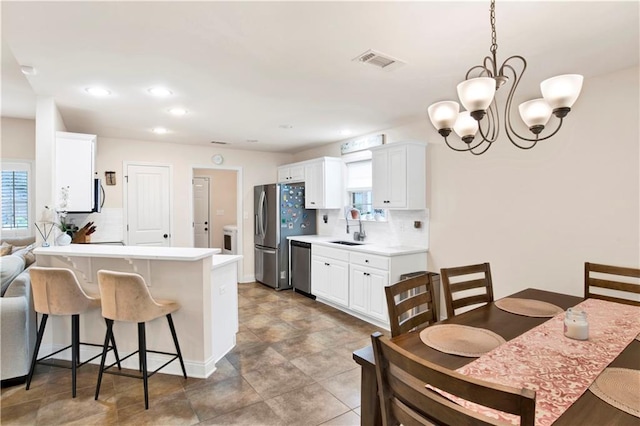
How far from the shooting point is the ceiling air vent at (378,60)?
2279 millimetres

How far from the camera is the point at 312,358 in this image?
10.1 ft

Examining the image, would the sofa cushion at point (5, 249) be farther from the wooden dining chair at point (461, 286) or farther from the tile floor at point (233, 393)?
the wooden dining chair at point (461, 286)

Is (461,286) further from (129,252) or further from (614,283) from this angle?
(129,252)

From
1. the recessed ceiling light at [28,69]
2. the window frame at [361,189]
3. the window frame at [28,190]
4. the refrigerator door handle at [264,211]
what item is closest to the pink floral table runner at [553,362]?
the window frame at [361,189]

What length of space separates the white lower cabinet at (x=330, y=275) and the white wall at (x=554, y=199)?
1211 mm

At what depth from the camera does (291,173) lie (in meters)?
6.02

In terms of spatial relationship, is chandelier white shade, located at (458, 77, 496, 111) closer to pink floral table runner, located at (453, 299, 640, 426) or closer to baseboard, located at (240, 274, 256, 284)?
pink floral table runner, located at (453, 299, 640, 426)

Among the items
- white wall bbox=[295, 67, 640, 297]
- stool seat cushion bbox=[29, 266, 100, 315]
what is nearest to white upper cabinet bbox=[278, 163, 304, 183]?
white wall bbox=[295, 67, 640, 297]

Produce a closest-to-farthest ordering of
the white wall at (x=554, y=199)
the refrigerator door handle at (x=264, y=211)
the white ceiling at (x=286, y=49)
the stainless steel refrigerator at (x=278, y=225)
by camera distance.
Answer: the white ceiling at (x=286, y=49) < the white wall at (x=554, y=199) < the stainless steel refrigerator at (x=278, y=225) < the refrigerator door handle at (x=264, y=211)

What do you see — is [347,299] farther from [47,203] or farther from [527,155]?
[47,203]

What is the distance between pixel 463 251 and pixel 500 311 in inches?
67.5

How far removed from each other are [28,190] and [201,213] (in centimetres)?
332

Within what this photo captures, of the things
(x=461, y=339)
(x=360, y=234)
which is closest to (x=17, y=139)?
(x=360, y=234)

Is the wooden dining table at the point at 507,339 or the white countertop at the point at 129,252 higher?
the white countertop at the point at 129,252
